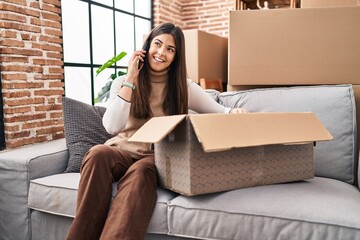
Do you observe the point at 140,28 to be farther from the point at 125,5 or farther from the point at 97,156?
the point at 97,156

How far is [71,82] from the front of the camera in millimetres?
2916

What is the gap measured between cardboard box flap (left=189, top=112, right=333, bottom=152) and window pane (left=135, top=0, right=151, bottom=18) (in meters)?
3.03

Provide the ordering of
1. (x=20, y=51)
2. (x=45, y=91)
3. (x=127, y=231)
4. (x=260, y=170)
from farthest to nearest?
(x=45, y=91) < (x=20, y=51) < (x=260, y=170) < (x=127, y=231)

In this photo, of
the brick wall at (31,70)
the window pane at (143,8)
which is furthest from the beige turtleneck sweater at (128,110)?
the window pane at (143,8)

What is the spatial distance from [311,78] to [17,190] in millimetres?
1405

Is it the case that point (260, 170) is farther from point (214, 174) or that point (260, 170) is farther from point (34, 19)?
point (34, 19)

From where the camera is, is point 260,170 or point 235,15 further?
point 235,15

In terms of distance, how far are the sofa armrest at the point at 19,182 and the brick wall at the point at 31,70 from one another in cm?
55

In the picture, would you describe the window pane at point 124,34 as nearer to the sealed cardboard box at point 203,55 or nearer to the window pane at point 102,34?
the window pane at point 102,34

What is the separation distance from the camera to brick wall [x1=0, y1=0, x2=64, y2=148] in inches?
80.2

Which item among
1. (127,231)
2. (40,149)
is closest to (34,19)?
(40,149)

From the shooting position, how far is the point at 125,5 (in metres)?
3.71

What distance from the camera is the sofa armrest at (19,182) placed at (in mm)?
1536

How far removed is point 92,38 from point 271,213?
2.56 meters
